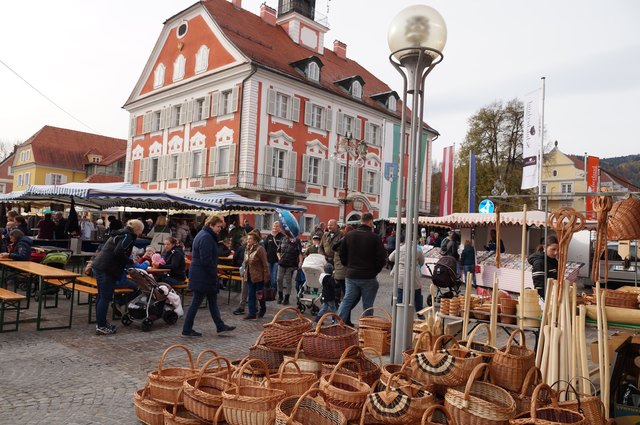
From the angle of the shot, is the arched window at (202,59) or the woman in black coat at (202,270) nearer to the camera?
the woman in black coat at (202,270)

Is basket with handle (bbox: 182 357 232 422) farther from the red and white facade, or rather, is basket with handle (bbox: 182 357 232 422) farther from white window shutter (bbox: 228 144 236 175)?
white window shutter (bbox: 228 144 236 175)

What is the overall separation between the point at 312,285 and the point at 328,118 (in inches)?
926

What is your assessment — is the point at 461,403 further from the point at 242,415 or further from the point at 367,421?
the point at 242,415

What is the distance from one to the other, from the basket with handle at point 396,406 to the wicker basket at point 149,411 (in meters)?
1.66

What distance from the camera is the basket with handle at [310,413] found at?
3.31 m

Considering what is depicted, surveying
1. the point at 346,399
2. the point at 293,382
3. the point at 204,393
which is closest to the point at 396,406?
the point at 346,399

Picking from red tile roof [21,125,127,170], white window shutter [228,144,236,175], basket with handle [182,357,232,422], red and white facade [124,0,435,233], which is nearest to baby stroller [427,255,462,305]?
basket with handle [182,357,232,422]

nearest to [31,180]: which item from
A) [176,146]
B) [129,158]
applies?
[129,158]

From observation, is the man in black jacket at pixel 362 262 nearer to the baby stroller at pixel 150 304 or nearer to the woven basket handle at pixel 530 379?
the baby stroller at pixel 150 304

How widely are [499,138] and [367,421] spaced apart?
1584 inches

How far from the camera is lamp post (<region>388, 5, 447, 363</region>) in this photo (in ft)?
14.9

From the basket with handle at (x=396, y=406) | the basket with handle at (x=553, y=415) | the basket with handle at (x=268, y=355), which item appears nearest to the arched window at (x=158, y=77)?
the basket with handle at (x=268, y=355)

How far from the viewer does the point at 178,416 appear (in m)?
3.77

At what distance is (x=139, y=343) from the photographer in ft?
22.9
